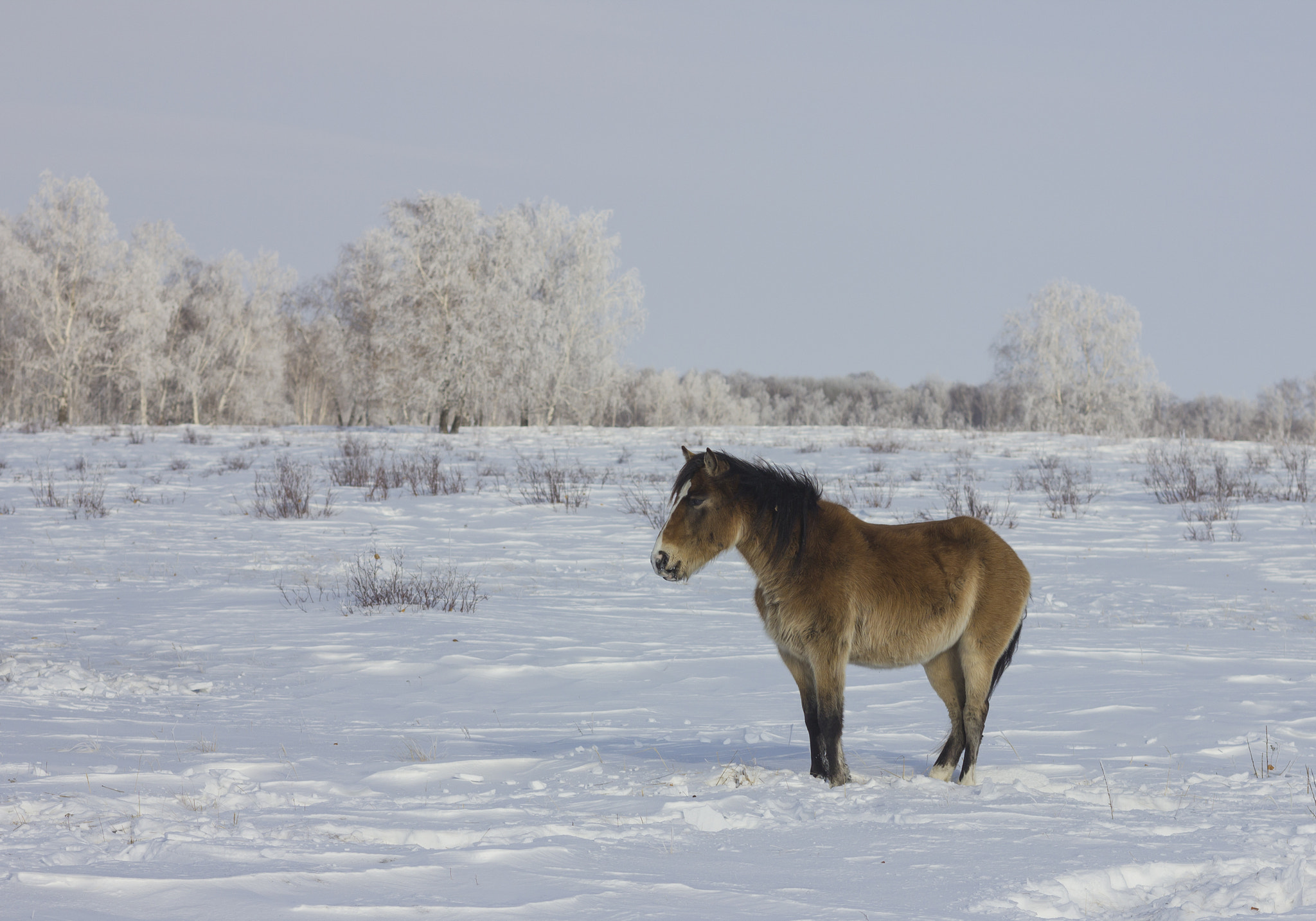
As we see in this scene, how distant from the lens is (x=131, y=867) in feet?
9.41

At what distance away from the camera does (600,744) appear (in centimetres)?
517

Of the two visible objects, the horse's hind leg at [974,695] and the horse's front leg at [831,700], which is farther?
the horse's hind leg at [974,695]

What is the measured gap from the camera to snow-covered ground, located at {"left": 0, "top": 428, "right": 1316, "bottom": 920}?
295 cm

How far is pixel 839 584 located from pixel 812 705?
596 mm

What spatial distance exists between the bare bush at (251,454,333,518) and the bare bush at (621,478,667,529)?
15.8 feet

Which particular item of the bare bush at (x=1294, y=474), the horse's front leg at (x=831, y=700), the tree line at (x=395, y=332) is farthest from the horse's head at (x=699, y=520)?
the tree line at (x=395, y=332)

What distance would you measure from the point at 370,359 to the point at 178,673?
39442 mm

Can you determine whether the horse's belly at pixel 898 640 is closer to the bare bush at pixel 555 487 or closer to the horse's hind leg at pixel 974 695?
the horse's hind leg at pixel 974 695

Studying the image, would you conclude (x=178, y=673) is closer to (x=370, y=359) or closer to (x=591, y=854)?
(x=591, y=854)

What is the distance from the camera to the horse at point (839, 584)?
4.19m

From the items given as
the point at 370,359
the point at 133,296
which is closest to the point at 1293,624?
the point at 370,359

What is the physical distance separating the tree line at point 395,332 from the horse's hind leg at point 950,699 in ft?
113

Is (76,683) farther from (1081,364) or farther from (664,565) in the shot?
(1081,364)

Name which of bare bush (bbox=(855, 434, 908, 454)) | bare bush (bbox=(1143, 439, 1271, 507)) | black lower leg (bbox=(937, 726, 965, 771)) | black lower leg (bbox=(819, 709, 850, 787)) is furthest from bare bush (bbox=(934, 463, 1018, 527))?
black lower leg (bbox=(819, 709, 850, 787))
